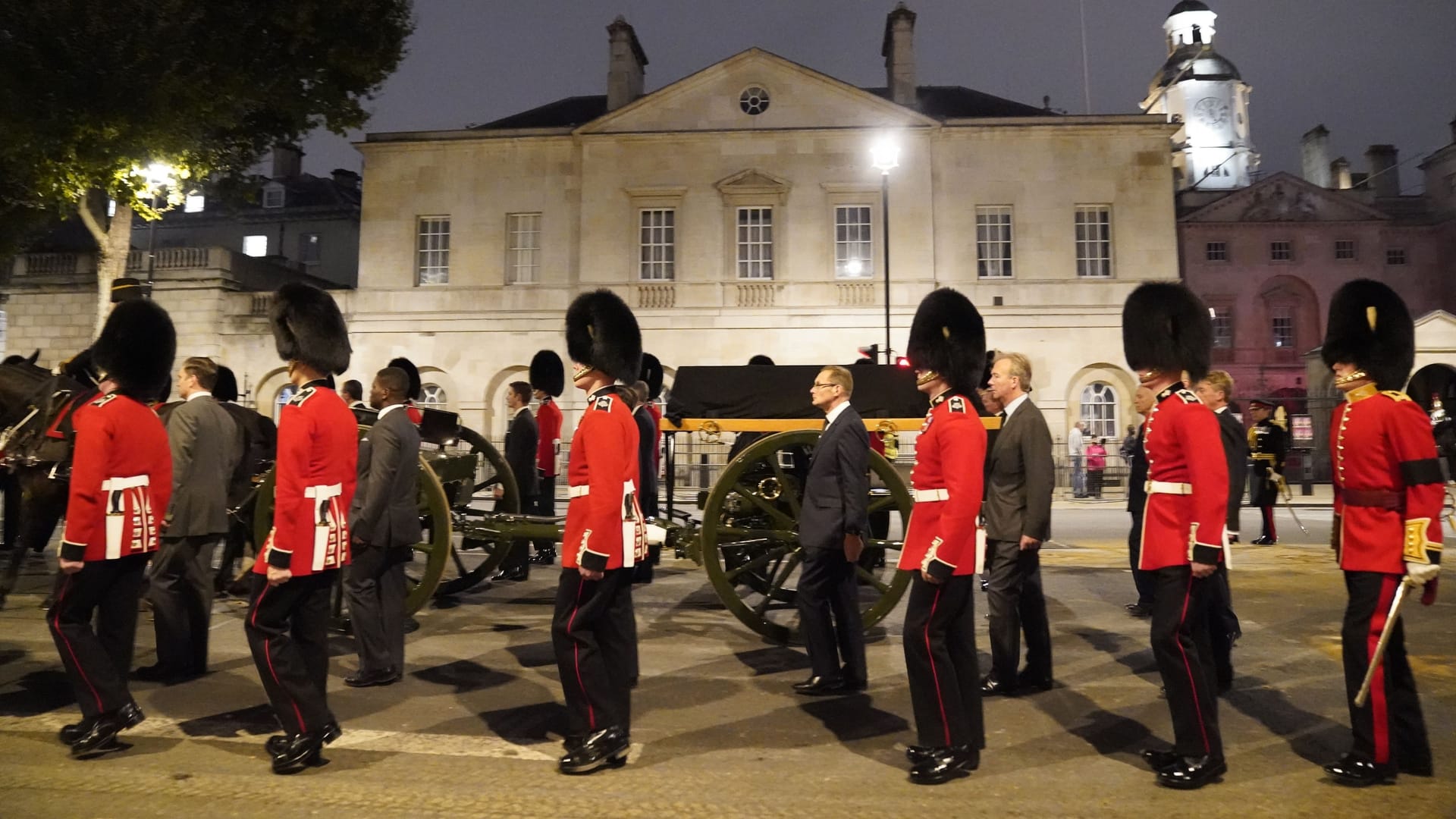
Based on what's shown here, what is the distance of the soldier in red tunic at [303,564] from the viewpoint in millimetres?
4168

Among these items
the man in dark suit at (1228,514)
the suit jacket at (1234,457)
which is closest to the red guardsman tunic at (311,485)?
the man in dark suit at (1228,514)

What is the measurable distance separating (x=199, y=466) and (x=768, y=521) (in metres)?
3.80

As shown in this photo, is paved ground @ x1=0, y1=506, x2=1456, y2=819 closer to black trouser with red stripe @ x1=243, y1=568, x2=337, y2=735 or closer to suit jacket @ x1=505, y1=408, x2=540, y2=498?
black trouser with red stripe @ x1=243, y1=568, x2=337, y2=735

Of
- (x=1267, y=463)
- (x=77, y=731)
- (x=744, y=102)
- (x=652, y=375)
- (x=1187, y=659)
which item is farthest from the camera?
(x=744, y=102)

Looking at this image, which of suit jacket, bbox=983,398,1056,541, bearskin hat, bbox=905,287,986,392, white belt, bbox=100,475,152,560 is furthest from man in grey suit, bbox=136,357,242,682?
suit jacket, bbox=983,398,1056,541

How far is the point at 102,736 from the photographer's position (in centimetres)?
436

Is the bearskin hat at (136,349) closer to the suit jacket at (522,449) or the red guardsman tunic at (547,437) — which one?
the suit jacket at (522,449)

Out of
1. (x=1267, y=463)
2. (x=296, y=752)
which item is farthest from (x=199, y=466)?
(x=1267, y=463)

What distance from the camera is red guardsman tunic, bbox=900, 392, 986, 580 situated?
13.5ft

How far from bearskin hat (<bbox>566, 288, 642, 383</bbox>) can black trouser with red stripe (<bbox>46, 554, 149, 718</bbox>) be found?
2288 millimetres

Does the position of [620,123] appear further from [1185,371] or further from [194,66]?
[1185,371]

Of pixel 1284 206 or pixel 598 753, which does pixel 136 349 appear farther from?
pixel 1284 206

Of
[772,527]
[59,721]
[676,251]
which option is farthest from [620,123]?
[59,721]

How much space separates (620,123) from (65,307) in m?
16.6
